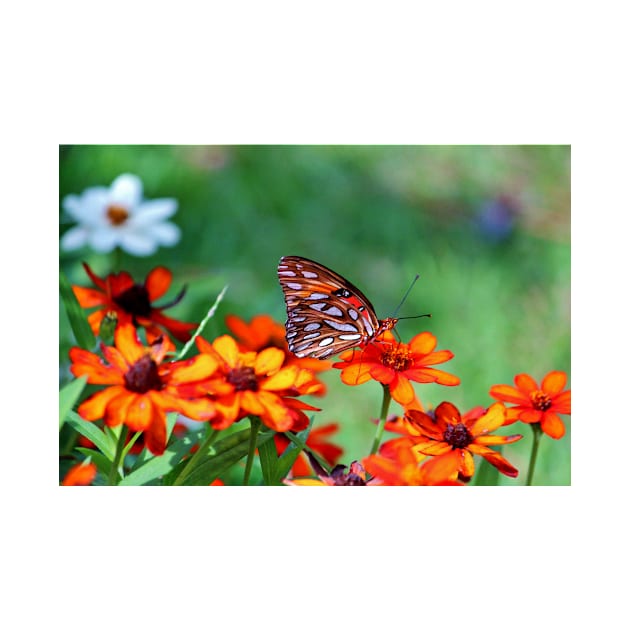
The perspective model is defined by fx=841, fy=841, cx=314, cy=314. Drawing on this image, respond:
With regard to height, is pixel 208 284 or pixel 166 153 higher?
pixel 166 153

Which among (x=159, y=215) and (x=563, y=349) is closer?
(x=159, y=215)

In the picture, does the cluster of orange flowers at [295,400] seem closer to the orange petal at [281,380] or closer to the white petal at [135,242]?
the orange petal at [281,380]

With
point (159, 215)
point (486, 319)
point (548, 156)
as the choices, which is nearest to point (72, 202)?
point (159, 215)

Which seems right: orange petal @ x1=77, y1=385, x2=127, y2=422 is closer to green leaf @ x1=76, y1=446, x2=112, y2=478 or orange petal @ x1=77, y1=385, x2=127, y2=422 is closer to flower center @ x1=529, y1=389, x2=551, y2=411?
green leaf @ x1=76, y1=446, x2=112, y2=478

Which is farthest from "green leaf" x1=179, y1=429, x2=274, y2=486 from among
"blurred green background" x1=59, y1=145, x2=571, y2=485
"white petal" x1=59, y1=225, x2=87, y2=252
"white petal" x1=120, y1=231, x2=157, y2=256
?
"blurred green background" x1=59, y1=145, x2=571, y2=485

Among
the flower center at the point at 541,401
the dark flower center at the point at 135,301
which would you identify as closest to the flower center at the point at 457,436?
the flower center at the point at 541,401

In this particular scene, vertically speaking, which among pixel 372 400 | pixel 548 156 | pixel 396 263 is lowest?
pixel 372 400
